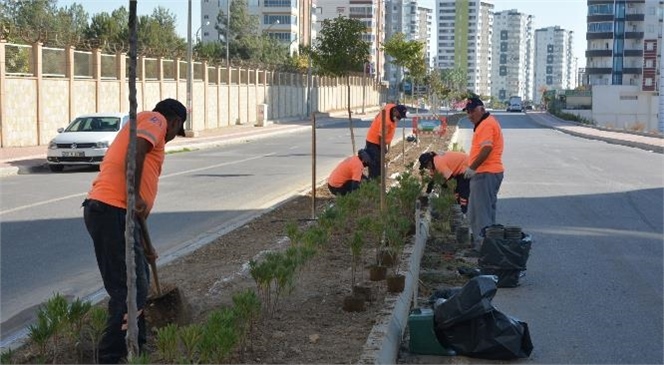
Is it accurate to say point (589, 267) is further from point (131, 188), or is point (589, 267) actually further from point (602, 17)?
point (602, 17)

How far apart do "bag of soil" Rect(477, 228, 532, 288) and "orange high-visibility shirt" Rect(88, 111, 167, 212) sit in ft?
13.3

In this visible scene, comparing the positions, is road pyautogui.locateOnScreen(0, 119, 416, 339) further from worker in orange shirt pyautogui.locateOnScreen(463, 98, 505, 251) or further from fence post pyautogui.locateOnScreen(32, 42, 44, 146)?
fence post pyautogui.locateOnScreen(32, 42, 44, 146)

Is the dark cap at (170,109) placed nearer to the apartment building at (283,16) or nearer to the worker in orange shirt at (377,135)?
the worker in orange shirt at (377,135)

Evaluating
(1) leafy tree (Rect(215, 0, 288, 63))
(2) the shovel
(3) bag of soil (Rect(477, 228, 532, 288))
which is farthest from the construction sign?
(1) leafy tree (Rect(215, 0, 288, 63))

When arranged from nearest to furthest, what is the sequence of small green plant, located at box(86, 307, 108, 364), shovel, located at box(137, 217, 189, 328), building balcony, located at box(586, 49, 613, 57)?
small green plant, located at box(86, 307, 108, 364) → shovel, located at box(137, 217, 189, 328) → building balcony, located at box(586, 49, 613, 57)

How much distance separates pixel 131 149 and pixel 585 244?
25.8 ft

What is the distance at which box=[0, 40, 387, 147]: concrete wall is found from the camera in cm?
2708

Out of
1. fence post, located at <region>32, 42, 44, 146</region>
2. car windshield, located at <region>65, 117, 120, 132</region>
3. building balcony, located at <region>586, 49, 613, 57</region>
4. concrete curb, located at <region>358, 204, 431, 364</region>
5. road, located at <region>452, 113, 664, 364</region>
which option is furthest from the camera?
building balcony, located at <region>586, 49, 613, 57</region>

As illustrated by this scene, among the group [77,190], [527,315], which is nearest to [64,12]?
[77,190]

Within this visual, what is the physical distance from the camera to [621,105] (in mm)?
91312

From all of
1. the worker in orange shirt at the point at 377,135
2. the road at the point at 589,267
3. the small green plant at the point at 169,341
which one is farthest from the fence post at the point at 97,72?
the small green plant at the point at 169,341

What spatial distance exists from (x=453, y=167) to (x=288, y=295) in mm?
5780

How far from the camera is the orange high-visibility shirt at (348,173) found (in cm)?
1230

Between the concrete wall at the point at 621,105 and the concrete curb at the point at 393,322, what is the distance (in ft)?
282
